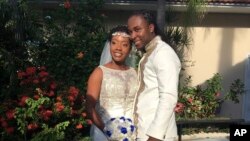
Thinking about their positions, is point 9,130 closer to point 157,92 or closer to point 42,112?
point 42,112

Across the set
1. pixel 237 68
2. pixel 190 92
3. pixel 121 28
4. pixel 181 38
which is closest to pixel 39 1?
pixel 181 38

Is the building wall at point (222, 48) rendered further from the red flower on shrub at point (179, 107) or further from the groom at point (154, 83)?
the groom at point (154, 83)

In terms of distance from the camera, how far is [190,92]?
383 inches

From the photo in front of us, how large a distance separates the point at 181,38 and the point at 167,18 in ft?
1.69

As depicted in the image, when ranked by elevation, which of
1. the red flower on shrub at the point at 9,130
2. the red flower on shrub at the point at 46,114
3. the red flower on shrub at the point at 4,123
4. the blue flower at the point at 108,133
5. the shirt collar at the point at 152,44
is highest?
the shirt collar at the point at 152,44

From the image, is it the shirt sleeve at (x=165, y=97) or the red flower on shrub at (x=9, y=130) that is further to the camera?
the red flower on shrub at (x=9, y=130)

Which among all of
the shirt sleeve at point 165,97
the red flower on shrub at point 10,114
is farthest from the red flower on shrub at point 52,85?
the shirt sleeve at point 165,97

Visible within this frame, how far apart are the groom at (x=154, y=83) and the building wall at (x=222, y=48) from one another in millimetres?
7860

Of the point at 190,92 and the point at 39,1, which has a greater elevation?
the point at 39,1

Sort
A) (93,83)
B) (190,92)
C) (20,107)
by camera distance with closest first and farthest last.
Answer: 1. (93,83)
2. (20,107)
3. (190,92)

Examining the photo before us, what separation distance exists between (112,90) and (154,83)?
397mm

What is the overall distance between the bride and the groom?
0.44ft

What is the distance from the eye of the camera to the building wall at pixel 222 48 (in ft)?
35.1

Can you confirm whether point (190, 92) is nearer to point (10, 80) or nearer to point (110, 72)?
point (10, 80)
